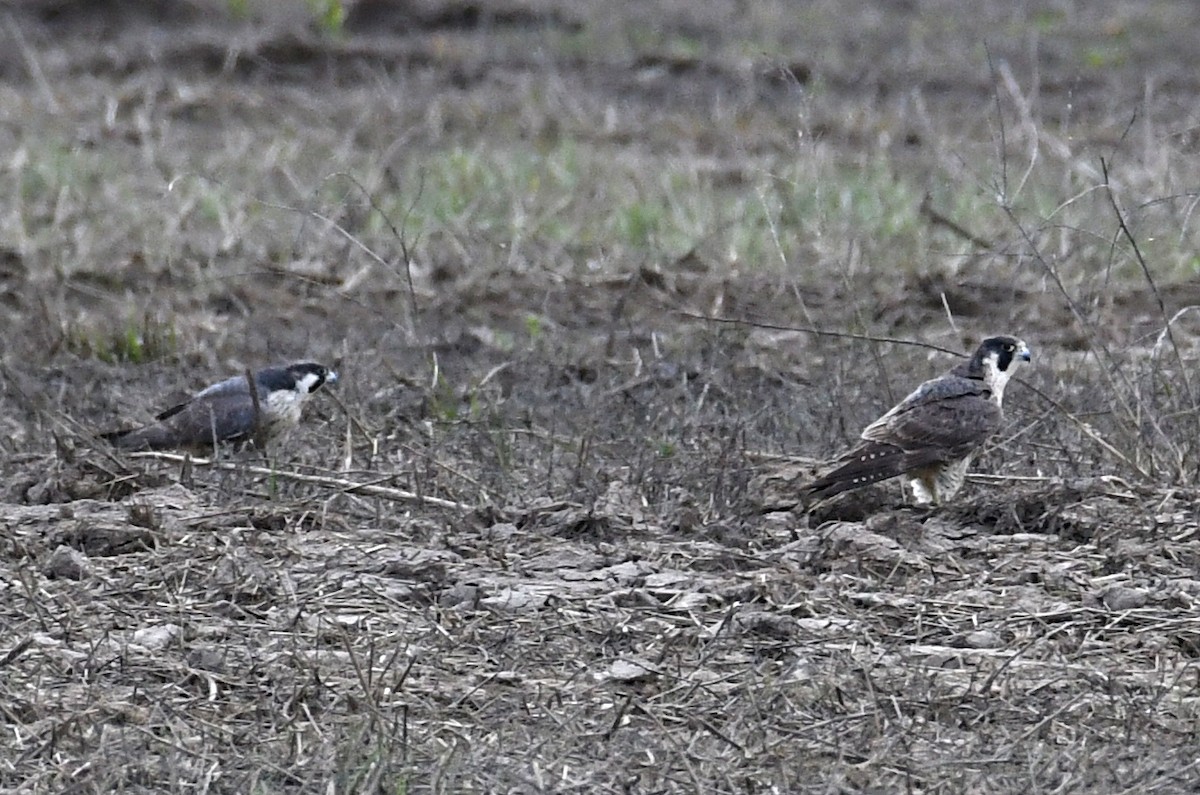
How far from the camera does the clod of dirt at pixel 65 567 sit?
5.87m

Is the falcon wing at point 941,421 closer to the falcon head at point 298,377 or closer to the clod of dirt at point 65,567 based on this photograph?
the falcon head at point 298,377

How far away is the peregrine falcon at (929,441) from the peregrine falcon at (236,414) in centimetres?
223

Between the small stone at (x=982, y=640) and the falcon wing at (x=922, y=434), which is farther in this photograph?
the falcon wing at (x=922, y=434)

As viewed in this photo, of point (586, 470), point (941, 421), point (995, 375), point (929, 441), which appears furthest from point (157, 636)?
point (995, 375)

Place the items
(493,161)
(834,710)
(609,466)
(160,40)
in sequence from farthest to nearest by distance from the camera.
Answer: (160,40) < (493,161) < (609,466) < (834,710)

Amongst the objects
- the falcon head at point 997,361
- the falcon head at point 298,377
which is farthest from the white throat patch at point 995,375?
the falcon head at point 298,377

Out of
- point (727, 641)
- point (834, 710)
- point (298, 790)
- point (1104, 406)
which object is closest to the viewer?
point (298, 790)

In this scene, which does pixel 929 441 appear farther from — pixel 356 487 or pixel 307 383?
pixel 307 383

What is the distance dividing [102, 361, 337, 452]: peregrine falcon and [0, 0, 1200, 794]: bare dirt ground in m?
0.20

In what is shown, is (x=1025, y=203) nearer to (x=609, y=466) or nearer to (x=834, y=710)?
(x=609, y=466)

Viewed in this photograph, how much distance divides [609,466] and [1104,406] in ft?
6.76

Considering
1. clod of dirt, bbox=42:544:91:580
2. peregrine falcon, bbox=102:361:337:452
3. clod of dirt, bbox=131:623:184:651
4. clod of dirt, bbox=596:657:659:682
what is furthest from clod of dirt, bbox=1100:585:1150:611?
peregrine falcon, bbox=102:361:337:452

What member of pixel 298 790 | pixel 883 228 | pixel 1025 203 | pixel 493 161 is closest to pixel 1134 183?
pixel 1025 203

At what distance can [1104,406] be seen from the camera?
784 centimetres
